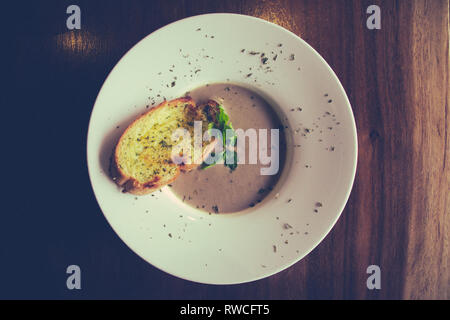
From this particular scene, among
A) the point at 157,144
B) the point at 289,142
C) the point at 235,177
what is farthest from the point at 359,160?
the point at 157,144

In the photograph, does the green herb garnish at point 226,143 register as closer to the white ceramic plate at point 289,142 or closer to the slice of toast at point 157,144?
the slice of toast at point 157,144

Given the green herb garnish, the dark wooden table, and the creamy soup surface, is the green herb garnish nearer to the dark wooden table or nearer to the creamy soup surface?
the creamy soup surface

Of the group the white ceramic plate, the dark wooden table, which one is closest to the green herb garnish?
the white ceramic plate

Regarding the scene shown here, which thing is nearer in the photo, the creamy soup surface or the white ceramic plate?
the white ceramic plate

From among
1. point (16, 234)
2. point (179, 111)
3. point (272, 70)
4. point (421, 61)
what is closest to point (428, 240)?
point (421, 61)

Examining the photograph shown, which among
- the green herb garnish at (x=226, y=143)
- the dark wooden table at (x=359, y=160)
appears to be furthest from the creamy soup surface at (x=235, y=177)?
the dark wooden table at (x=359, y=160)

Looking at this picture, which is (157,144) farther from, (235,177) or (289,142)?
(289,142)
